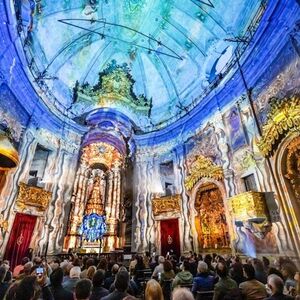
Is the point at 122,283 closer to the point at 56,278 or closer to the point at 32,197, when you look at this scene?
the point at 56,278

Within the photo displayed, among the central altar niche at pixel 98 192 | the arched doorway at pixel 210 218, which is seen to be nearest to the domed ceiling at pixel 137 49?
the central altar niche at pixel 98 192

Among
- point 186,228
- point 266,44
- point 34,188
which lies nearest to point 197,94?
point 266,44

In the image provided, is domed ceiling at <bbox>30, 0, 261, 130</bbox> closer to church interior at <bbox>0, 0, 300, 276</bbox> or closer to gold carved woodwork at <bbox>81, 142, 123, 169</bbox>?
church interior at <bbox>0, 0, 300, 276</bbox>

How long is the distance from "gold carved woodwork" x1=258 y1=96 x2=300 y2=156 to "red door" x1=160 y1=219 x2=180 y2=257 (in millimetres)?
6792

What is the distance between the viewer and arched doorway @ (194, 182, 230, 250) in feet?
32.9

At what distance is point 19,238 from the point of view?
959 centimetres

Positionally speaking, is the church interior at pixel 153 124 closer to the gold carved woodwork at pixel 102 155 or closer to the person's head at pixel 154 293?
the gold carved woodwork at pixel 102 155

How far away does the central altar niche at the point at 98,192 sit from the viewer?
1667 centimetres

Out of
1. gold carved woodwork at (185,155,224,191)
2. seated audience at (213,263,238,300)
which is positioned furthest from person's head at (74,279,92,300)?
gold carved woodwork at (185,155,224,191)

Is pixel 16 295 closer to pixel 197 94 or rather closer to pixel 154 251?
pixel 154 251

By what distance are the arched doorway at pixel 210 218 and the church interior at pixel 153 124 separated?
0.07 m

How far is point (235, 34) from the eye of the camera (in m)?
11.8

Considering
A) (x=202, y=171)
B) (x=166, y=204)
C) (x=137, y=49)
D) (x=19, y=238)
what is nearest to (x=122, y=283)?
(x=19, y=238)

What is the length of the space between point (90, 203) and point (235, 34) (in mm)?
17290
